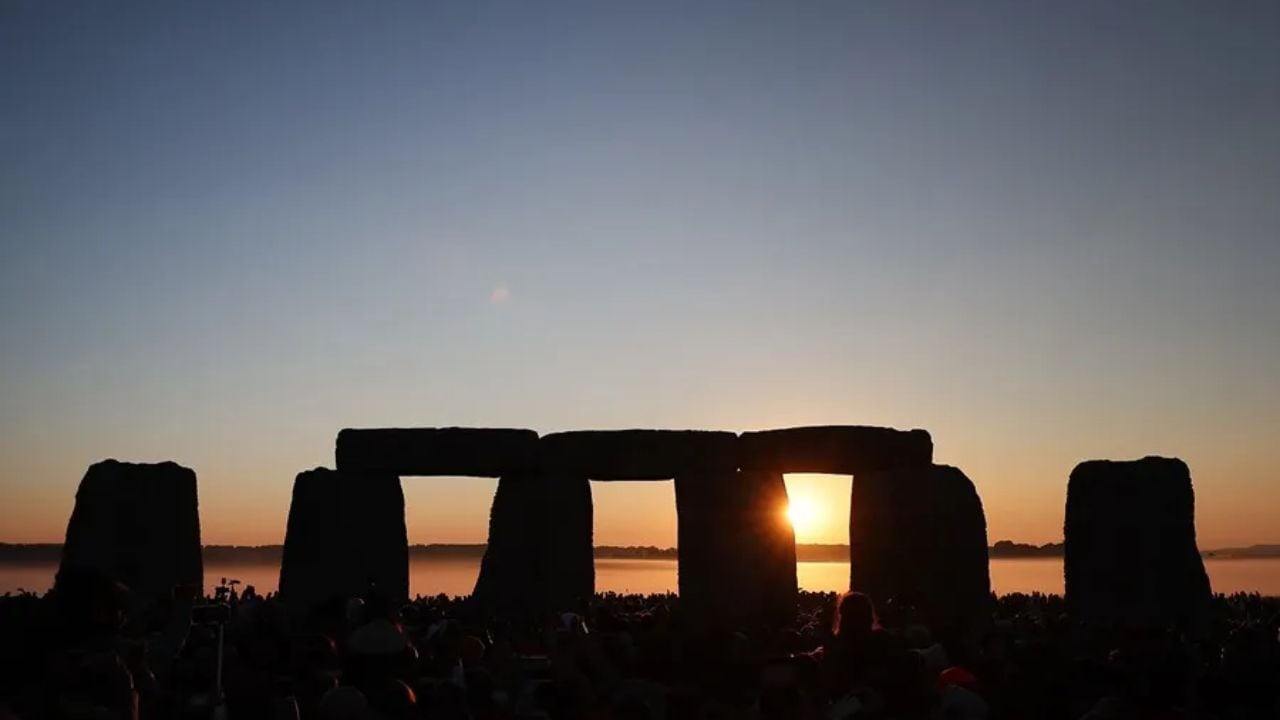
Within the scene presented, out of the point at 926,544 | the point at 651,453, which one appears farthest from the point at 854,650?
the point at 651,453

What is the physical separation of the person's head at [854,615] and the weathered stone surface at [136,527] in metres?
14.7

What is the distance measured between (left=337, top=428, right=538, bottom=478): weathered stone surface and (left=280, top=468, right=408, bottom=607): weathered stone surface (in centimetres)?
38

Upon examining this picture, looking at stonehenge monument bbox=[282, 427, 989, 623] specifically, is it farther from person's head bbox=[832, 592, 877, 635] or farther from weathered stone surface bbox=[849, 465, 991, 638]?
person's head bbox=[832, 592, 877, 635]

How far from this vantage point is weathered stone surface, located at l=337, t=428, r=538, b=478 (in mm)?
21375

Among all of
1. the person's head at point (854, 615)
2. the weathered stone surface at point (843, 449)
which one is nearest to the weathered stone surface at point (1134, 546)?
the weathered stone surface at point (843, 449)

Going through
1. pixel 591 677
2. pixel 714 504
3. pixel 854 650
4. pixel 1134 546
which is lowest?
pixel 591 677

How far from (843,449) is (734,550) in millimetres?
2392

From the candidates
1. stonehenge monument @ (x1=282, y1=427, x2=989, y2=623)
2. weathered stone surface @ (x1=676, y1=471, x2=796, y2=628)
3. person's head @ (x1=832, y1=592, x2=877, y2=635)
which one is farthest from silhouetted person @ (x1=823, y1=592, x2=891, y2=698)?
weathered stone surface @ (x1=676, y1=471, x2=796, y2=628)

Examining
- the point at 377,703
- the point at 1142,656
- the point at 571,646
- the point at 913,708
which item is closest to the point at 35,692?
the point at 377,703

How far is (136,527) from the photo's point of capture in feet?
63.9

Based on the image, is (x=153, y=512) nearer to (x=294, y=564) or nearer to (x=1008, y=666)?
(x=294, y=564)

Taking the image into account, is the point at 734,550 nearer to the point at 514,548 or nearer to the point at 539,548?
the point at 539,548

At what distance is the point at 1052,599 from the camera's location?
20.2 metres

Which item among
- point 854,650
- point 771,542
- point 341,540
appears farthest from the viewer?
point 341,540
